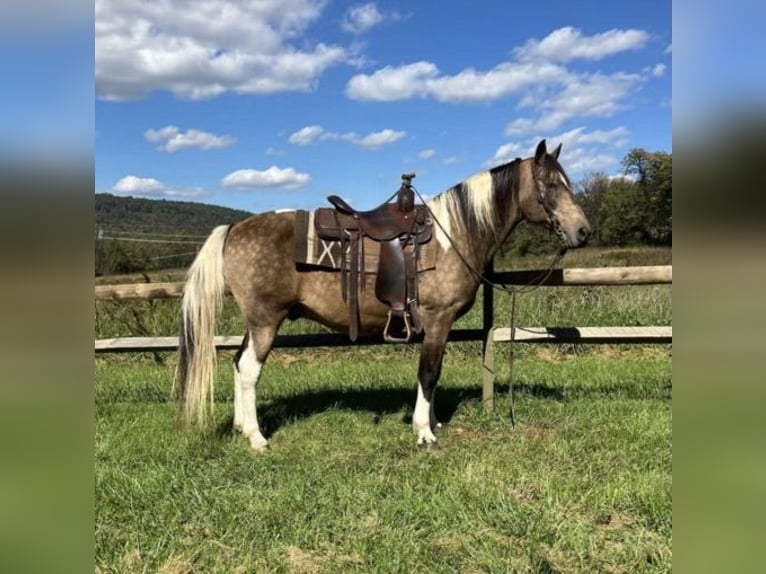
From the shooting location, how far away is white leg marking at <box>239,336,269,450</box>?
438 centimetres

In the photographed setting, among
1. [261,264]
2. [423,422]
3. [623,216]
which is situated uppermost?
[623,216]

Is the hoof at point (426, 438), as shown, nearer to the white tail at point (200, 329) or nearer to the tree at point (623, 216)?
the white tail at point (200, 329)

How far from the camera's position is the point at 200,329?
4.40 m

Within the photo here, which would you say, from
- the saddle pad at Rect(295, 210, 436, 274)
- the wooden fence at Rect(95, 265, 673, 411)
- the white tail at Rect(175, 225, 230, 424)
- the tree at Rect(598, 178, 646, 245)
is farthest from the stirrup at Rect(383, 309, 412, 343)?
the tree at Rect(598, 178, 646, 245)

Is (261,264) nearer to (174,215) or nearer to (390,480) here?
(390,480)

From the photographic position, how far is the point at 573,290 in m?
10.3

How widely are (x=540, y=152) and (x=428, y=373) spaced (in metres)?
1.98

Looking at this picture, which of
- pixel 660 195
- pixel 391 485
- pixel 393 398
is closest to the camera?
pixel 660 195

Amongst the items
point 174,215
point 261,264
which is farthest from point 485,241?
point 174,215

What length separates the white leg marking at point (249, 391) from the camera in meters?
4.38

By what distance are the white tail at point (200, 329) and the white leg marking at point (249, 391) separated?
0.79 ft
